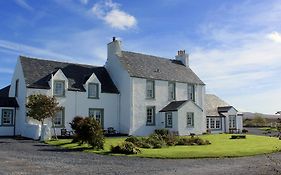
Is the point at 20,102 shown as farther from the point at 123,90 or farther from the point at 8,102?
the point at 123,90

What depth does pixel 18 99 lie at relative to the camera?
124ft

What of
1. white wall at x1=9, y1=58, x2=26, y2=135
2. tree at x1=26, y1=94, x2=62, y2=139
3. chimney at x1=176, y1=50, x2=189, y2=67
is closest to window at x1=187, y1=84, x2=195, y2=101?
chimney at x1=176, y1=50, x2=189, y2=67

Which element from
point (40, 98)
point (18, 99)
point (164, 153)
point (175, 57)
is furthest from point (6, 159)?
point (175, 57)

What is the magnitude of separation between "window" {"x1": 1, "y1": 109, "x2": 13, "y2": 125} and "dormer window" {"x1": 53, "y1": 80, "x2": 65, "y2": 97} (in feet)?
16.0

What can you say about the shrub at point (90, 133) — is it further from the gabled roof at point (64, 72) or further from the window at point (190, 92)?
the window at point (190, 92)

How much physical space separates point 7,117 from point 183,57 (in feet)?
85.0

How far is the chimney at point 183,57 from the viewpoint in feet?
168

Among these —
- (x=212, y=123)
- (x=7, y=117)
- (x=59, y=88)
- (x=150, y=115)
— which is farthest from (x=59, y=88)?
(x=212, y=123)

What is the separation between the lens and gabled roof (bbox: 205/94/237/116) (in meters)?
52.2

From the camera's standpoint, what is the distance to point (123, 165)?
58.0 feet

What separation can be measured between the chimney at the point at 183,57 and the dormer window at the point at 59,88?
1998 centimetres

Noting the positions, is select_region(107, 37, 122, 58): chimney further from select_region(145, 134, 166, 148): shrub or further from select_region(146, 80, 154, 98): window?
select_region(145, 134, 166, 148): shrub

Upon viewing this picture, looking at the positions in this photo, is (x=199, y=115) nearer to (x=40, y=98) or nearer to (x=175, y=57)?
(x=175, y=57)

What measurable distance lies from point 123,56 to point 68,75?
7.65 meters
